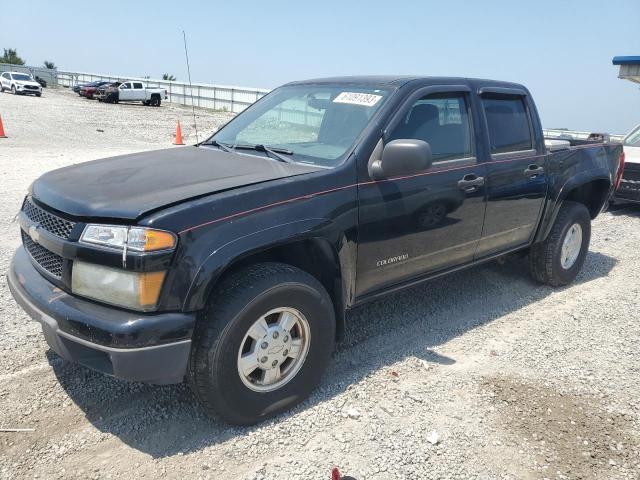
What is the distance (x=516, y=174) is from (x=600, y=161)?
1.71 m

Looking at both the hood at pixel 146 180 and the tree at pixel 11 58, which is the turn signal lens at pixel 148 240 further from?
the tree at pixel 11 58

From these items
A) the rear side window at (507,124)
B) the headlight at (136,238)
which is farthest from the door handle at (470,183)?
the headlight at (136,238)

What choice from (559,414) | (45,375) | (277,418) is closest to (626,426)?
(559,414)

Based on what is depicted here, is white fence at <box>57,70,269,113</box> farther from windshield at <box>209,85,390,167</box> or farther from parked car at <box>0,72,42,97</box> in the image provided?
windshield at <box>209,85,390,167</box>

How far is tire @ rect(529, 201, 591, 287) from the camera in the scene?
197 inches

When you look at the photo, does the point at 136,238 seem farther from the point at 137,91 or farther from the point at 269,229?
the point at 137,91

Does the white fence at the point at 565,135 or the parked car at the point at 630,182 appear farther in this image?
the parked car at the point at 630,182

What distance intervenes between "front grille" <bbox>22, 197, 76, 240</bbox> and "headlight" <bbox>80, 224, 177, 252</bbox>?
266 millimetres

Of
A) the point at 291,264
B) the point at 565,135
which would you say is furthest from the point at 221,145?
the point at 565,135

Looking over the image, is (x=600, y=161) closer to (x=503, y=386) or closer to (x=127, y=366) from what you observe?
(x=503, y=386)

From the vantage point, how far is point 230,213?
2596 mm

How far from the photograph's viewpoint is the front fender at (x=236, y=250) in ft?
8.12

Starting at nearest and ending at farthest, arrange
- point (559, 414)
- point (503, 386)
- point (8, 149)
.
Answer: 1. point (559, 414)
2. point (503, 386)
3. point (8, 149)

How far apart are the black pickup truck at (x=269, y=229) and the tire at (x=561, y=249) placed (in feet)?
2.49
